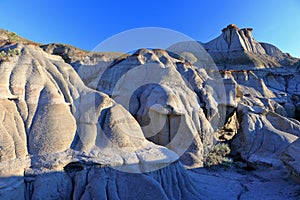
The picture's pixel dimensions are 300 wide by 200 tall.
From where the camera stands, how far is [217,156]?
12.1 meters

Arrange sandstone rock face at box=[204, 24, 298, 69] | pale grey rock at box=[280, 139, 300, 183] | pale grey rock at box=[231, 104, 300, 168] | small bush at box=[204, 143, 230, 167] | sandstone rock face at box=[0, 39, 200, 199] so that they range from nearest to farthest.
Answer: sandstone rock face at box=[0, 39, 200, 199]
pale grey rock at box=[280, 139, 300, 183]
small bush at box=[204, 143, 230, 167]
pale grey rock at box=[231, 104, 300, 168]
sandstone rock face at box=[204, 24, 298, 69]

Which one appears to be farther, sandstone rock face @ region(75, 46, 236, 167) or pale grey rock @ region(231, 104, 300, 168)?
pale grey rock @ region(231, 104, 300, 168)

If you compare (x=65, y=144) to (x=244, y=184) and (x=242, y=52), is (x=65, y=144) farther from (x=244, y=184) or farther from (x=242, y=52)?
(x=242, y=52)

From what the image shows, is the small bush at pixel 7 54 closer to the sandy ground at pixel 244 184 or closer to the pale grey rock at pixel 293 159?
the sandy ground at pixel 244 184

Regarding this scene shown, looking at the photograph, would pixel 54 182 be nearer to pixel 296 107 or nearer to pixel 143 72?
pixel 143 72

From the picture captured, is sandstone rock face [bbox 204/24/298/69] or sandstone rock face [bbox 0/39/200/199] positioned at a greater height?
sandstone rock face [bbox 204/24/298/69]

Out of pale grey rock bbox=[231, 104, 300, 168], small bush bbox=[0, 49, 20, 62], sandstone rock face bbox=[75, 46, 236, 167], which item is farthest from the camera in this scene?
pale grey rock bbox=[231, 104, 300, 168]

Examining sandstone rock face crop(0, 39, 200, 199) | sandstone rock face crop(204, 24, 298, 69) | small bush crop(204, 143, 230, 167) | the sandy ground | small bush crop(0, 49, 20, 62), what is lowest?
the sandy ground

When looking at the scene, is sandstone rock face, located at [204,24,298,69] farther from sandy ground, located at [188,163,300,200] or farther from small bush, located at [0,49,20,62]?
small bush, located at [0,49,20,62]

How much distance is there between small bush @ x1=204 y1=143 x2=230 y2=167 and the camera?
455 inches

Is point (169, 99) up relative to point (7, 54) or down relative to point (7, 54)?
down

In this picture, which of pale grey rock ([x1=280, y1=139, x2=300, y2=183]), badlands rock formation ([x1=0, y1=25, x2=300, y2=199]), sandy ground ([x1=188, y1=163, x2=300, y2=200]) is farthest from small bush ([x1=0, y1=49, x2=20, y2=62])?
pale grey rock ([x1=280, y1=139, x2=300, y2=183])

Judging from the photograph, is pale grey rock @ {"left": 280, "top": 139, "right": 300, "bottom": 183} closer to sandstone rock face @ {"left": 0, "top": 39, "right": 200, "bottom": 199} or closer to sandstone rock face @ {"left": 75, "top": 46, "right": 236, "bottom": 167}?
sandstone rock face @ {"left": 75, "top": 46, "right": 236, "bottom": 167}

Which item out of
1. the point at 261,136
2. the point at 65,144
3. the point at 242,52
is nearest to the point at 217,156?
the point at 261,136
